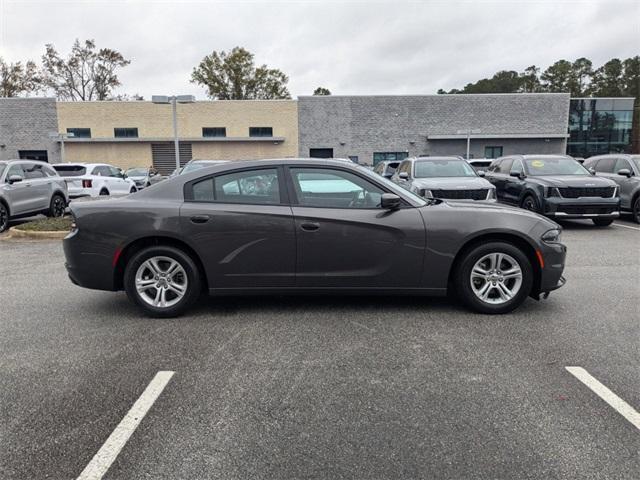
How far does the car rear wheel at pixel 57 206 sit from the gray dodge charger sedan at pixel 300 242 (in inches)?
361

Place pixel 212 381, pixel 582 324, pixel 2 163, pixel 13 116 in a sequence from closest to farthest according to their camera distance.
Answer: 1. pixel 212 381
2. pixel 582 324
3. pixel 2 163
4. pixel 13 116

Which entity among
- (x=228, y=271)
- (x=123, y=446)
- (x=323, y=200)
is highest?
(x=323, y=200)

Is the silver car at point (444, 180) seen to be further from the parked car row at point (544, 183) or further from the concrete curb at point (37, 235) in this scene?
the concrete curb at point (37, 235)

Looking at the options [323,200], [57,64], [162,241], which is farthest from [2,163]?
[57,64]

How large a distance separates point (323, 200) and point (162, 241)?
5.50ft

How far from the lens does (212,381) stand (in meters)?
3.55

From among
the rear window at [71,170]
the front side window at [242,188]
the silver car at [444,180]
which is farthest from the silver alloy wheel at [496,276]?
the rear window at [71,170]

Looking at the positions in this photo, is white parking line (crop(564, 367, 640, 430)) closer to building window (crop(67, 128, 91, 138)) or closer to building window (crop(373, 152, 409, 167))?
building window (crop(373, 152, 409, 167))

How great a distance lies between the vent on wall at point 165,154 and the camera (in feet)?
115

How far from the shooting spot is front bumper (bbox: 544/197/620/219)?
10.9m

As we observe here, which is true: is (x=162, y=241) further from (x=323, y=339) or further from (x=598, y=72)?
(x=598, y=72)

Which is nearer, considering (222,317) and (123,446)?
(123,446)

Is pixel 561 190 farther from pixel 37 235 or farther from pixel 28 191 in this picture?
pixel 28 191

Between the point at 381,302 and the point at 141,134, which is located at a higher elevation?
the point at 141,134
